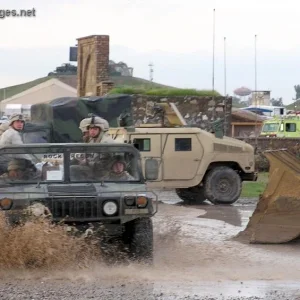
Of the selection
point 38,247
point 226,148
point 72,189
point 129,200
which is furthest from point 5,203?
point 226,148

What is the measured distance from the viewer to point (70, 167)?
10758mm

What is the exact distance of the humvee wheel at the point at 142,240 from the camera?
10133mm

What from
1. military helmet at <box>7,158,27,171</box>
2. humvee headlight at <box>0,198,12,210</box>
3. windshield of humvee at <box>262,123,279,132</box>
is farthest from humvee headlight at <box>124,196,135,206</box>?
windshield of humvee at <box>262,123,279,132</box>

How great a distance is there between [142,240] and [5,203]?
1.52m

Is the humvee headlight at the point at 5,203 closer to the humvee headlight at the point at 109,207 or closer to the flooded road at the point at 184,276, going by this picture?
the flooded road at the point at 184,276

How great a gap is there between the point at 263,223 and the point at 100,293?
4.00 meters

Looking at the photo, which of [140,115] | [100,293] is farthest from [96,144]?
[140,115]

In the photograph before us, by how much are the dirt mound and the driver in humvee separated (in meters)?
1.06

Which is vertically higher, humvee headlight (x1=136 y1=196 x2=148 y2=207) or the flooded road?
humvee headlight (x1=136 y1=196 x2=148 y2=207)

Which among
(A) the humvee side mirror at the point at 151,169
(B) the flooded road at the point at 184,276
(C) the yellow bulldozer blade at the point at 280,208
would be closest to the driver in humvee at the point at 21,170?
(A) the humvee side mirror at the point at 151,169

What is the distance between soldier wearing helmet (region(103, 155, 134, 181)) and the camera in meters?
10.8

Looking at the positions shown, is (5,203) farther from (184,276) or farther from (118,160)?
(184,276)

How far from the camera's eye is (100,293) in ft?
27.9

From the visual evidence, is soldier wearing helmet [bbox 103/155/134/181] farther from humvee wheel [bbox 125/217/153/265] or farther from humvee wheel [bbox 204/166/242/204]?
humvee wheel [bbox 204/166/242/204]
